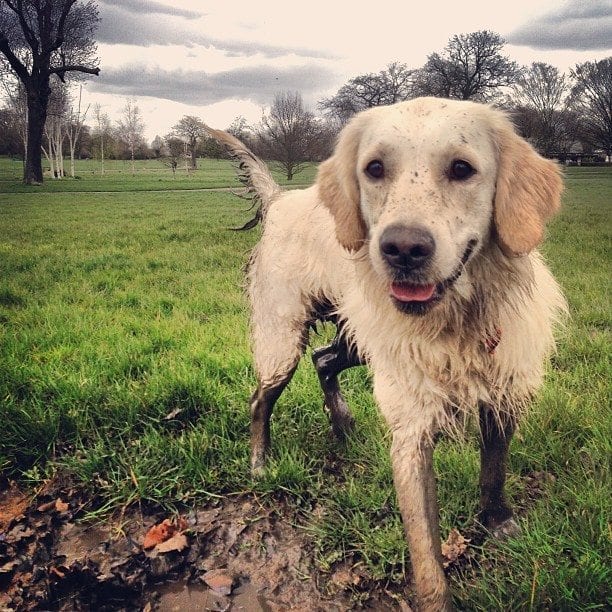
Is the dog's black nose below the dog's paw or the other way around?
the other way around

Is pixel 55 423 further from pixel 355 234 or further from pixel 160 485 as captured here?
pixel 355 234

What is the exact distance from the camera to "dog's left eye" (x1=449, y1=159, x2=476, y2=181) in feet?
5.84

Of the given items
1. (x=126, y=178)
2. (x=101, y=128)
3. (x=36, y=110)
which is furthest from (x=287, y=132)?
(x=126, y=178)

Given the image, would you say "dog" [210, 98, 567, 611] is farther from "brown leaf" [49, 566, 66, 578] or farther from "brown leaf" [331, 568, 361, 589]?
"brown leaf" [49, 566, 66, 578]

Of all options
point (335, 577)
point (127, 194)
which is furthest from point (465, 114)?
point (127, 194)

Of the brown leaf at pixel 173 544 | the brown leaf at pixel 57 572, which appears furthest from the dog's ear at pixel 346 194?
the brown leaf at pixel 57 572

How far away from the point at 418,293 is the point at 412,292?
0.8 inches

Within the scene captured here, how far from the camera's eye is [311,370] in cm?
380

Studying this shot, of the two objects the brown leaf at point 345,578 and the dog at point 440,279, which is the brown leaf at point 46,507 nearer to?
the brown leaf at point 345,578

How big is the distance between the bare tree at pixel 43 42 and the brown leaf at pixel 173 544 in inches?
238

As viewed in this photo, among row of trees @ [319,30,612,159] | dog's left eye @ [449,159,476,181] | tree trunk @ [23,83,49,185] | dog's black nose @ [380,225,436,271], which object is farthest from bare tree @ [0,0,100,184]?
dog's black nose @ [380,225,436,271]

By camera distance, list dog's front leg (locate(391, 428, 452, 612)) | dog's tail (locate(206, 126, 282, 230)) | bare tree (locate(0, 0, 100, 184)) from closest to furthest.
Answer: dog's front leg (locate(391, 428, 452, 612)), dog's tail (locate(206, 126, 282, 230)), bare tree (locate(0, 0, 100, 184))

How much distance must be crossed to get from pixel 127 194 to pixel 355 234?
51.7ft

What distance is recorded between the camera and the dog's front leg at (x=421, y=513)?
189 cm
